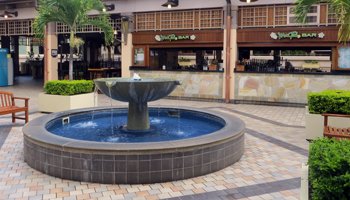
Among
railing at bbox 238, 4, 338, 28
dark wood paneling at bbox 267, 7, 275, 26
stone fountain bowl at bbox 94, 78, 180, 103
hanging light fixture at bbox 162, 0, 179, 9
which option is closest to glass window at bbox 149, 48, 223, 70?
railing at bbox 238, 4, 338, 28

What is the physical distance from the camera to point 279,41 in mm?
13102

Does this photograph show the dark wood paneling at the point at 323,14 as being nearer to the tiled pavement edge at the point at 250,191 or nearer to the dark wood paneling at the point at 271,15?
the dark wood paneling at the point at 271,15

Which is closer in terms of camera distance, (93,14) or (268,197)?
(268,197)

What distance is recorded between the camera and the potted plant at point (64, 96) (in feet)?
35.1

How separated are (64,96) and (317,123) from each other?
698 cm

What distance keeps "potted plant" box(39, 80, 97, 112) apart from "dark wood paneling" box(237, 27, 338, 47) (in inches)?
239

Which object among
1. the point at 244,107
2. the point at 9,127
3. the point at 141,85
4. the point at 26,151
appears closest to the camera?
the point at 26,151

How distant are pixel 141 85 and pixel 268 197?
2.87 meters

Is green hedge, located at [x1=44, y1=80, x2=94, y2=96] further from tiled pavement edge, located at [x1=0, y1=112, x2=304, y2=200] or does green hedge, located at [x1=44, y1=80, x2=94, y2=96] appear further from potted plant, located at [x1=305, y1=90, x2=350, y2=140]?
potted plant, located at [x1=305, y1=90, x2=350, y2=140]

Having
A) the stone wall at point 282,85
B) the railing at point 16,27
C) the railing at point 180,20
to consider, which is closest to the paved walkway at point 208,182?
the stone wall at point 282,85

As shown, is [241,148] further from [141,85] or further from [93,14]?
[93,14]

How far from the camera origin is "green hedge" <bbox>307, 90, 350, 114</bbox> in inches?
277

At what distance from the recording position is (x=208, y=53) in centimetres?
1822

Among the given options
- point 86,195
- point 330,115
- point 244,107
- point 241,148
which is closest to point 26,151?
point 86,195
